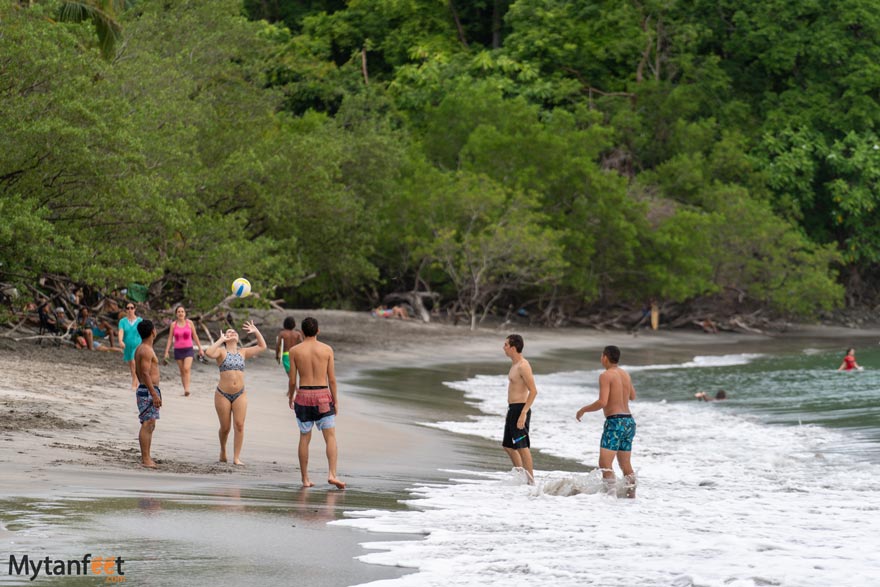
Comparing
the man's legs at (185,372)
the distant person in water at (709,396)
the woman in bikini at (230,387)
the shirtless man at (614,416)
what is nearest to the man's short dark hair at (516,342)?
the shirtless man at (614,416)

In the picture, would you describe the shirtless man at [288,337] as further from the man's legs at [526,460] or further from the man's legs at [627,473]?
the man's legs at [627,473]

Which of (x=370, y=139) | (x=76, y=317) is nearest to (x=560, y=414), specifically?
(x=76, y=317)

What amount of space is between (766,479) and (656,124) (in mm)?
44358

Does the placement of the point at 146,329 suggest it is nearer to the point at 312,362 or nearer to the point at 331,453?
the point at 312,362

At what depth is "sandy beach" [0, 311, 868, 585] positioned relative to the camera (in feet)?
27.4

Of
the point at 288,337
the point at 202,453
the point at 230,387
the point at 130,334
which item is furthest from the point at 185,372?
the point at 230,387

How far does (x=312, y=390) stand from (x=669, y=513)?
135 inches

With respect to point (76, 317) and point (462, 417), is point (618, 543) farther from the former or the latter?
point (76, 317)

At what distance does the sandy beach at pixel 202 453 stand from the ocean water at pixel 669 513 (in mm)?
453

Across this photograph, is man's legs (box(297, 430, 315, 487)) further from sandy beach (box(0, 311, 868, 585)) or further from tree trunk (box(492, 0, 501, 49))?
tree trunk (box(492, 0, 501, 49))

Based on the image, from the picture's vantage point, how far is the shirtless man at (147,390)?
10828mm

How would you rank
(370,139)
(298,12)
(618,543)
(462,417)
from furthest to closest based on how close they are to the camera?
1. (298,12)
2. (370,139)
3. (462,417)
4. (618,543)

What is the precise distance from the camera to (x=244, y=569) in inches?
283

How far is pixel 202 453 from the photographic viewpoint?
1247cm
